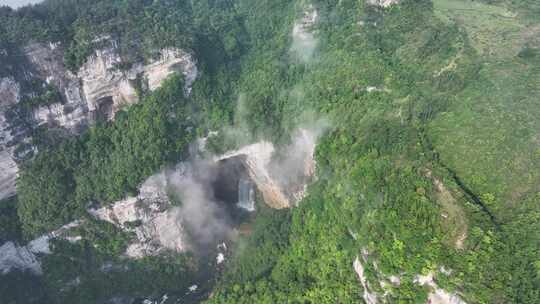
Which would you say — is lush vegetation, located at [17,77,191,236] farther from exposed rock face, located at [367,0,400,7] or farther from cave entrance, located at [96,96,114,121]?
exposed rock face, located at [367,0,400,7]

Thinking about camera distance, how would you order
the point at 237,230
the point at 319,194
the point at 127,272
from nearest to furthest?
the point at 319,194, the point at 127,272, the point at 237,230

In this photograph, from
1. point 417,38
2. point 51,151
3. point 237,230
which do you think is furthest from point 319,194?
point 51,151

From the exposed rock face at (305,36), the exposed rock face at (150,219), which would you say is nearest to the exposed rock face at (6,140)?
the exposed rock face at (150,219)

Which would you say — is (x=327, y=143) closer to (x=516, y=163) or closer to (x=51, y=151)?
(x=516, y=163)

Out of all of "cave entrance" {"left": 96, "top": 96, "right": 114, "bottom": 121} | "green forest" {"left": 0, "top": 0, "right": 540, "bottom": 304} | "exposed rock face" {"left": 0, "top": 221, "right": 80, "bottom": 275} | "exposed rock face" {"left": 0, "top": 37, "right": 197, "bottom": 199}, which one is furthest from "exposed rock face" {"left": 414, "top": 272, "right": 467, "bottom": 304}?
"cave entrance" {"left": 96, "top": 96, "right": 114, "bottom": 121}

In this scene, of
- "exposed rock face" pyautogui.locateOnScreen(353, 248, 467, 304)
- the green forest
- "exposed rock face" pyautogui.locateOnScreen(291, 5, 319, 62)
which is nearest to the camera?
"exposed rock face" pyautogui.locateOnScreen(353, 248, 467, 304)

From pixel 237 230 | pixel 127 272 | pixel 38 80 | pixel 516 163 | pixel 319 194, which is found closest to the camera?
pixel 516 163
